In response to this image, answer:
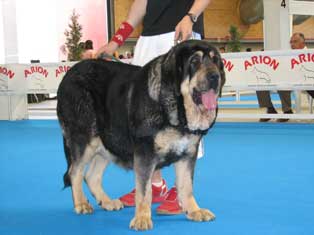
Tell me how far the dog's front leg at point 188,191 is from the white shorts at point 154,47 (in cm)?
34

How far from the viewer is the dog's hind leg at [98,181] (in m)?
3.27

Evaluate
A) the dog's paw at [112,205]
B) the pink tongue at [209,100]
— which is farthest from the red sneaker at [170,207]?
the pink tongue at [209,100]

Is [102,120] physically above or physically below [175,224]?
above

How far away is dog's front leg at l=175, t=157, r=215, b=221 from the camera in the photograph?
2.90 meters

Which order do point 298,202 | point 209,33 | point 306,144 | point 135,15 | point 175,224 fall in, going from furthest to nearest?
point 209,33
point 306,144
point 135,15
point 298,202
point 175,224

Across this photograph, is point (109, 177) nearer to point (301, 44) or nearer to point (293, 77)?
Answer: point (293, 77)

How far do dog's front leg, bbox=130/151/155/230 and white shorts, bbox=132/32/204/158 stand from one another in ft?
2.03

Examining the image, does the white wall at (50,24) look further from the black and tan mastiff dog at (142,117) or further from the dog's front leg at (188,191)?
the dog's front leg at (188,191)

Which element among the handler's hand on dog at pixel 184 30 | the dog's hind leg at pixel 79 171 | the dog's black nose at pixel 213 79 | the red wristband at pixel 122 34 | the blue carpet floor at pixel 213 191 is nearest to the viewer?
the dog's black nose at pixel 213 79

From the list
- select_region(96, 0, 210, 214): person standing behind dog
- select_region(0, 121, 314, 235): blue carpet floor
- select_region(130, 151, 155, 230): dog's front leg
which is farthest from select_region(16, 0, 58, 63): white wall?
select_region(130, 151, 155, 230): dog's front leg

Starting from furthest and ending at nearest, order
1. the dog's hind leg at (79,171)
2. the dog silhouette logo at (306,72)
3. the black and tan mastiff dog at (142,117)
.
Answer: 1. the dog silhouette logo at (306,72)
2. the dog's hind leg at (79,171)
3. the black and tan mastiff dog at (142,117)

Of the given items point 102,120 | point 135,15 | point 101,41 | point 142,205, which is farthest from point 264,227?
point 101,41

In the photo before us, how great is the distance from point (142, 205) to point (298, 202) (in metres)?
1.12

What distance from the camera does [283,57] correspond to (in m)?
7.47
